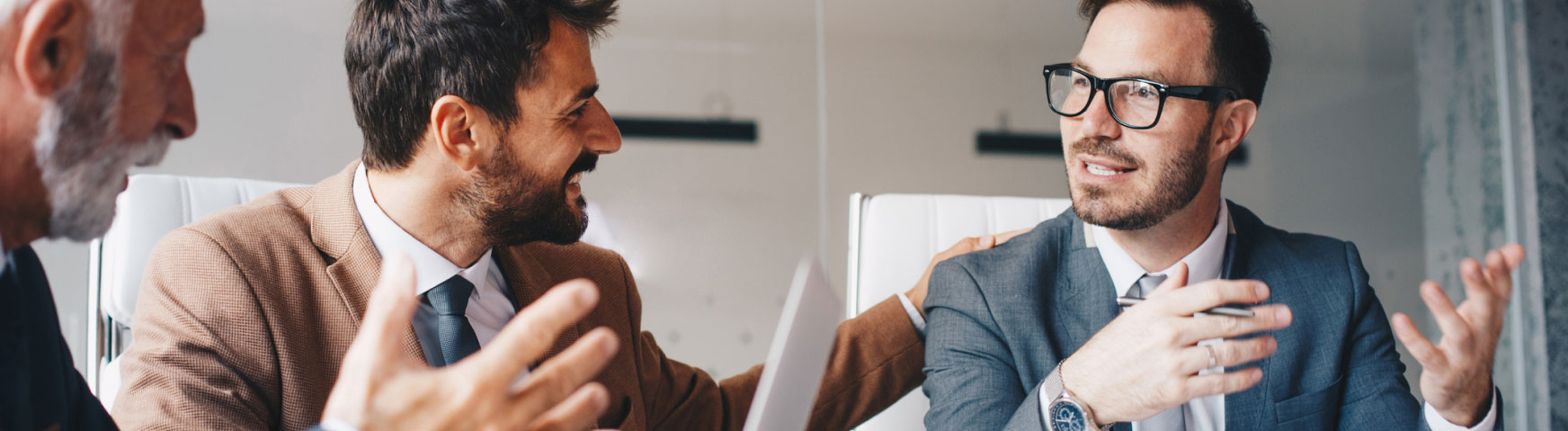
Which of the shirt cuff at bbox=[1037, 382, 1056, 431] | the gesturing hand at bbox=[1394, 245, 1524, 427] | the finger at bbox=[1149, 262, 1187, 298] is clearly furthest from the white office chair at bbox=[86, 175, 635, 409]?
the gesturing hand at bbox=[1394, 245, 1524, 427]

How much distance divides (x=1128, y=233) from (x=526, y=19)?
0.94m

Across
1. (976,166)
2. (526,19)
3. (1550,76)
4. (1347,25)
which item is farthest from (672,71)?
(1550,76)

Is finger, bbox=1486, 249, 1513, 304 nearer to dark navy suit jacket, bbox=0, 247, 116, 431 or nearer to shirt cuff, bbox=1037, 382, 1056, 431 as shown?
shirt cuff, bbox=1037, 382, 1056, 431

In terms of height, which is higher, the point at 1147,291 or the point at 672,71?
the point at 672,71

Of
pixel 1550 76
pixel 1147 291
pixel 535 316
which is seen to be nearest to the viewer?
pixel 535 316

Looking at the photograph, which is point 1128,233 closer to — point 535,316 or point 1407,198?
point 535,316

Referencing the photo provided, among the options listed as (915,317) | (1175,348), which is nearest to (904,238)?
(915,317)

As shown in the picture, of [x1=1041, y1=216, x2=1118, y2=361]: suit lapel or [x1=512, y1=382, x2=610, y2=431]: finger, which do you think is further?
[x1=1041, y1=216, x2=1118, y2=361]: suit lapel

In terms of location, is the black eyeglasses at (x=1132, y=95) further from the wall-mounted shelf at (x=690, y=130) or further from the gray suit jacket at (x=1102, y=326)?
the wall-mounted shelf at (x=690, y=130)

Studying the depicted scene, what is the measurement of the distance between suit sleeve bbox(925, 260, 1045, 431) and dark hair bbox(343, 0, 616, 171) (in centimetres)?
68

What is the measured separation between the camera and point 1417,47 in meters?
3.63

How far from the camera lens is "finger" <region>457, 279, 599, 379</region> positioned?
56 cm

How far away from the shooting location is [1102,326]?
1319 mm

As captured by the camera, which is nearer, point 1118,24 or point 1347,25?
point 1118,24
